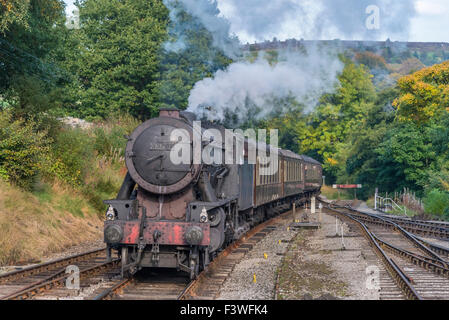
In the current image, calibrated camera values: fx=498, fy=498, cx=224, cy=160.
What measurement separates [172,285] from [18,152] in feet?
21.0

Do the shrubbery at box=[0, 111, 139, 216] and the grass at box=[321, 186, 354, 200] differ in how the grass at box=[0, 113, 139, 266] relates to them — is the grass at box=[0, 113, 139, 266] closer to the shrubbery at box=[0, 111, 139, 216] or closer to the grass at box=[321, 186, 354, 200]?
the shrubbery at box=[0, 111, 139, 216]

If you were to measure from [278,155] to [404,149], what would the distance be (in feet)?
40.7

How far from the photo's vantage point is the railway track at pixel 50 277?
786 cm

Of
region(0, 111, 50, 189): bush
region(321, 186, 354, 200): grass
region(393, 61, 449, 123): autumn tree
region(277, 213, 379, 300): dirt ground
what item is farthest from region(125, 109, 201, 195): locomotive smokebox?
region(321, 186, 354, 200): grass

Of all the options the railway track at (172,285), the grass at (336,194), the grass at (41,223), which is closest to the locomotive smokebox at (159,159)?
the railway track at (172,285)

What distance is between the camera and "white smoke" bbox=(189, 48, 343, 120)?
15062mm

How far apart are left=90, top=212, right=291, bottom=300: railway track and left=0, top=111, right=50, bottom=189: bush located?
519 centimetres

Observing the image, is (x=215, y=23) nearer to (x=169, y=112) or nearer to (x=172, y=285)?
(x=169, y=112)

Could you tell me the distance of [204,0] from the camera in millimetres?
18609

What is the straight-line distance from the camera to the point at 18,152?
42.2 ft

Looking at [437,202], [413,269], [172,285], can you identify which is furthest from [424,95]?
[172,285]

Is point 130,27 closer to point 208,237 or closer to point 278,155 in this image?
point 278,155
